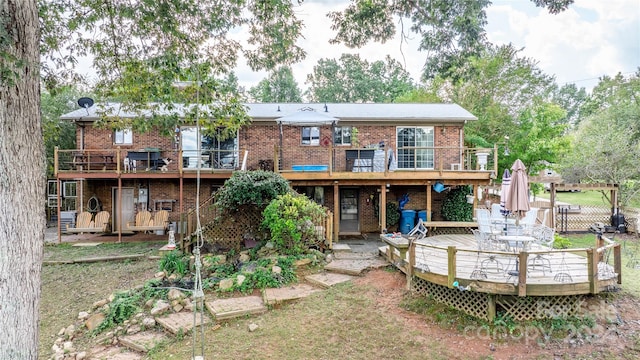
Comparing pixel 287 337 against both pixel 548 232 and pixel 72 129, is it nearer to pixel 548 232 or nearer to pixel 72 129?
pixel 548 232

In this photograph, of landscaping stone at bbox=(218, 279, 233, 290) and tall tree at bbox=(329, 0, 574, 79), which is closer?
tall tree at bbox=(329, 0, 574, 79)

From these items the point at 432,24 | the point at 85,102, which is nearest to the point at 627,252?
Result: the point at 432,24

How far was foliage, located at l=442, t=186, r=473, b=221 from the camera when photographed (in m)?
13.4

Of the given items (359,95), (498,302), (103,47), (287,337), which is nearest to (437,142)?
(498,302)

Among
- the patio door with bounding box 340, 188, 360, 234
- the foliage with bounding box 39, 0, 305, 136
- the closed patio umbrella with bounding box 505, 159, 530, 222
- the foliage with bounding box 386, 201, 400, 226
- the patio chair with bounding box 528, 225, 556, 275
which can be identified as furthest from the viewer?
the patio door with bounding box 340, 188, 360, 234

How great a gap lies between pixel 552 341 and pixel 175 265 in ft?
27.9

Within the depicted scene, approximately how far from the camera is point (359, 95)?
1432 inches

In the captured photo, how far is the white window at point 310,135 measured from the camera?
13.9 m

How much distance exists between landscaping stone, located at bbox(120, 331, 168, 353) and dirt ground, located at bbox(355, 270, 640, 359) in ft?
13.5

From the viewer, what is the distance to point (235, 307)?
654 centimetres

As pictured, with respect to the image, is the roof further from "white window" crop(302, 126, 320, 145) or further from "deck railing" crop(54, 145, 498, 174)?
"deck railing" crop(54, 145, 498, 174)

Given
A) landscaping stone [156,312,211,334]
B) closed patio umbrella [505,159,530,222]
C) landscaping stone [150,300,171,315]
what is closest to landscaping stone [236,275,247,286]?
landscaping stone [156,312,211,334]

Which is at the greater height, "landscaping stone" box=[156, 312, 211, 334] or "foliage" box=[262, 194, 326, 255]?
"foliage" box=[262, 194, 326, 255]

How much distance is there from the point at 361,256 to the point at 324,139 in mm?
6013
